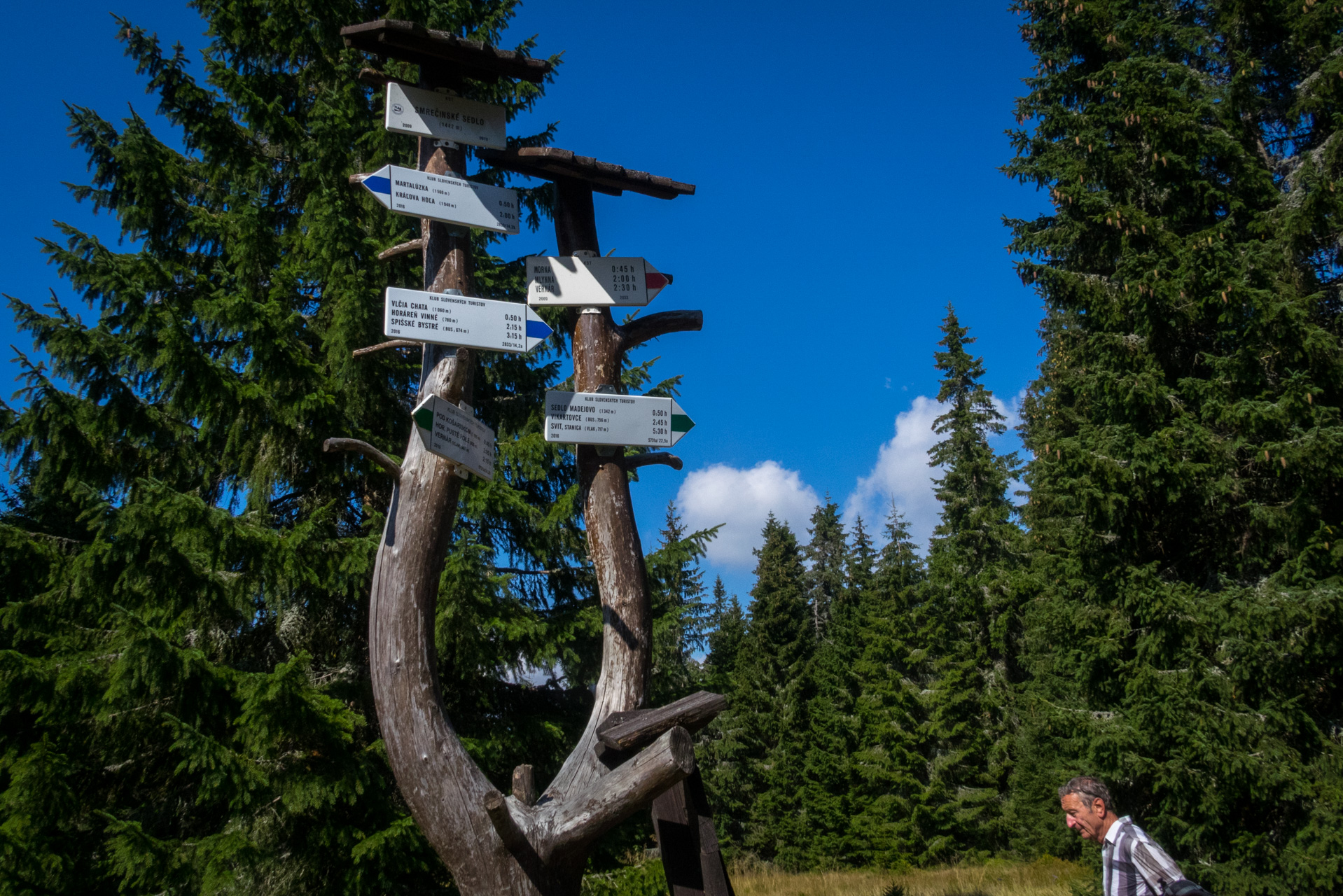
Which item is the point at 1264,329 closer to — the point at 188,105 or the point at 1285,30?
the point at 1285,30

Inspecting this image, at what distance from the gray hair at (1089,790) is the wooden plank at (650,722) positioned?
1831 millimetres

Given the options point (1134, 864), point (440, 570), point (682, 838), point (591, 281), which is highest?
point (591, 281)

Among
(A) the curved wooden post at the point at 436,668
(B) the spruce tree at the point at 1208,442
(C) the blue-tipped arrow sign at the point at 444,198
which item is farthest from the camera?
(B) the spruce tree at the point at 1208,442

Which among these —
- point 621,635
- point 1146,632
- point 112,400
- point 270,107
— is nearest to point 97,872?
point 112,400

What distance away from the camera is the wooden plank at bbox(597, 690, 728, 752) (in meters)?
4.49

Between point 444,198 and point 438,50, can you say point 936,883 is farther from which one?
point 438,50

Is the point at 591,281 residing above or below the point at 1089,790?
above

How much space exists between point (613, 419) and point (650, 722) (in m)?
1.82

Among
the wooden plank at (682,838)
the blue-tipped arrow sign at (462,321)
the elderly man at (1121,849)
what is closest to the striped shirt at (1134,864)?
the elderly man at (1121,849)

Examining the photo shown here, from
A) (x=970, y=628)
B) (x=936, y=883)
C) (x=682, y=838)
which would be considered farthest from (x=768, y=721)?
(x=682, y=838)

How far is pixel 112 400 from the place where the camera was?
8.26m

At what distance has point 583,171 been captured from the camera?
5500mm

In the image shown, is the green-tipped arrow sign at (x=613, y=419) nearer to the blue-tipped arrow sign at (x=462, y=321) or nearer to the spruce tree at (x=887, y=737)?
the blue-tipped arrow sign at (x=462, y=321)

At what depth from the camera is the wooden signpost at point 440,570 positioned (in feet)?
14.0
